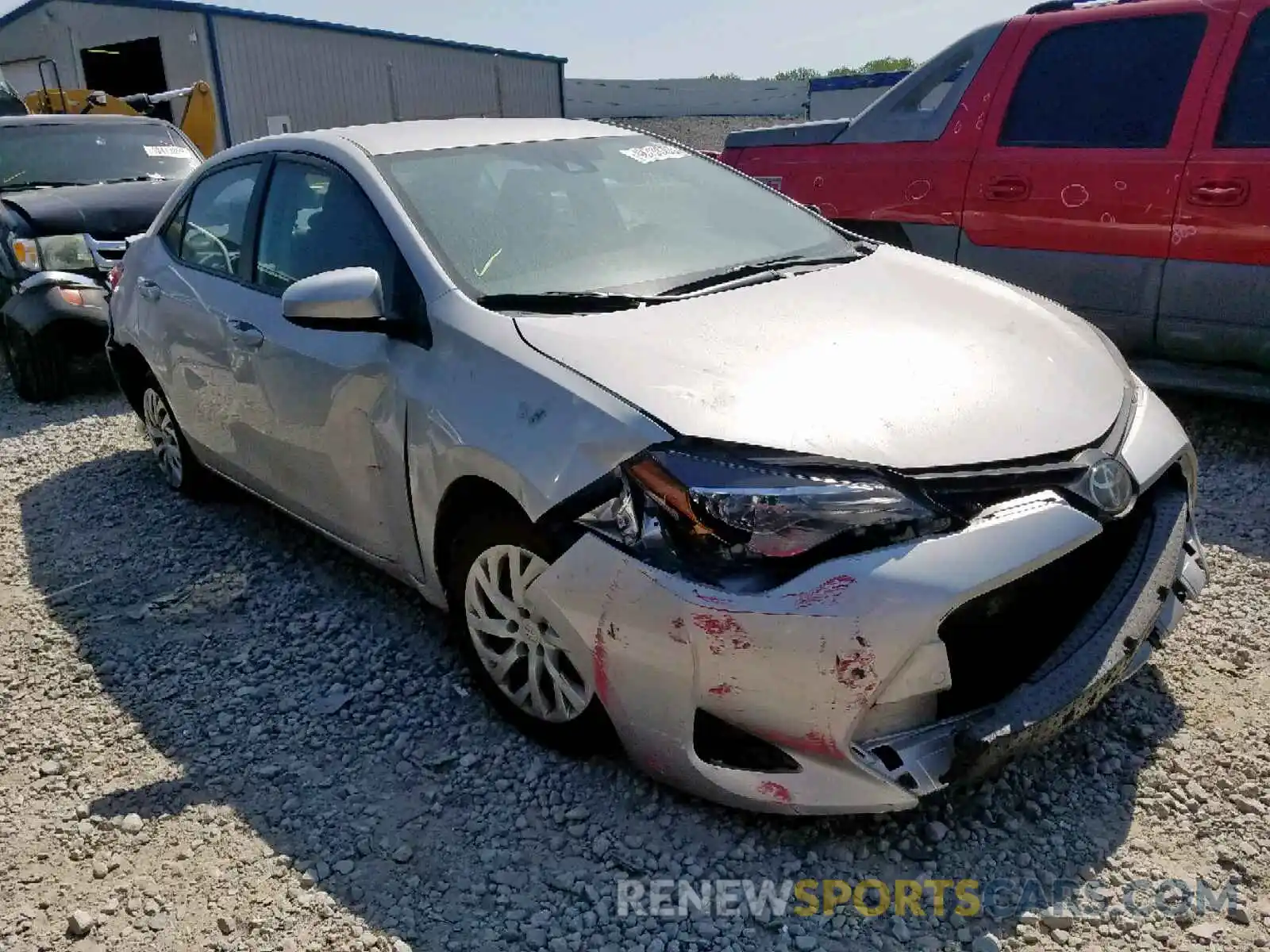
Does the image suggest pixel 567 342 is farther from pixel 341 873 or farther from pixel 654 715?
pixel 341 873

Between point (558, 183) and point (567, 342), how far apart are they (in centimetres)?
104

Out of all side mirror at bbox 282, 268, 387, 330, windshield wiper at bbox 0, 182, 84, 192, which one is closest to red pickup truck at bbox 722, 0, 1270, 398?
side mirror at bbox 282, 268, 387, 330

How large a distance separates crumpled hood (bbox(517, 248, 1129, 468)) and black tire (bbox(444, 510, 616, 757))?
0.44 m

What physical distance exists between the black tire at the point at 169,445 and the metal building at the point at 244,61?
50.2 ft

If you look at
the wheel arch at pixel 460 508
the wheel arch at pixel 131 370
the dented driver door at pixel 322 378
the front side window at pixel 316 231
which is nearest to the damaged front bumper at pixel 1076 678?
the wheel arch at pixel 460 508

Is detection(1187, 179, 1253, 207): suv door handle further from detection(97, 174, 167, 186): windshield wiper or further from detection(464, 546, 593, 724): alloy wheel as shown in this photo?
detection(97, 174, 167, 186): windshield wiper

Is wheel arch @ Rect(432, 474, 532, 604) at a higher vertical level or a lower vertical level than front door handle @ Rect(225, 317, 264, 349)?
lower

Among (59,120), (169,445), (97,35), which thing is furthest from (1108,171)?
(97,35)

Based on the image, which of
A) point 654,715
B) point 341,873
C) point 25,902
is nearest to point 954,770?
point 654,715

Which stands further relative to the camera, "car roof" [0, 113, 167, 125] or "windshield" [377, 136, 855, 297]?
"car roof" [0, 113, 167, 125]

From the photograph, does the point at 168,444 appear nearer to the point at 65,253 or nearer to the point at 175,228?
the point at 175,228

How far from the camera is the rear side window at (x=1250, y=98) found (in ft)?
14.1

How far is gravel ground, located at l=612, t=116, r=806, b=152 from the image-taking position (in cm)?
2647

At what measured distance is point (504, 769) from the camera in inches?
109
